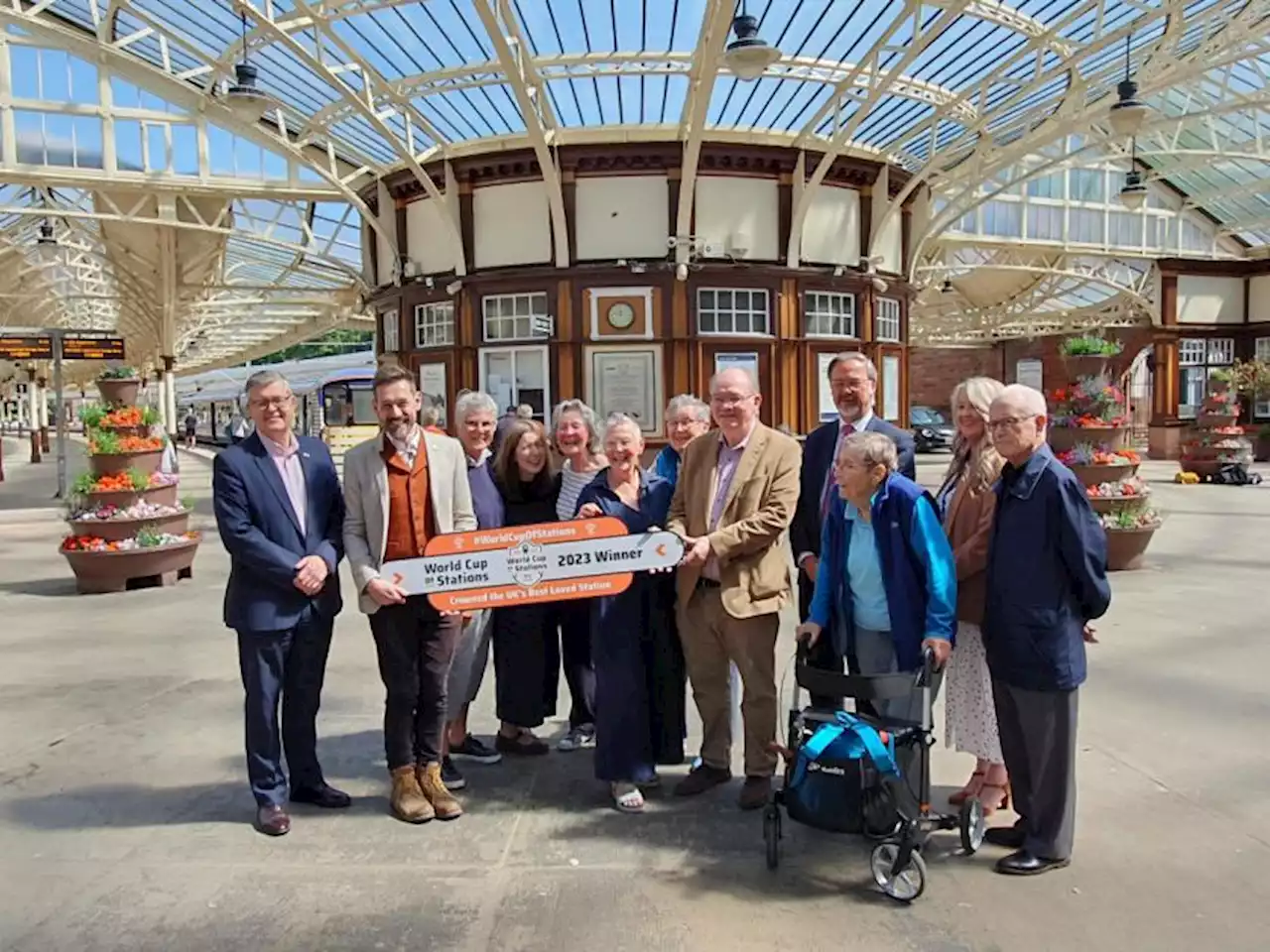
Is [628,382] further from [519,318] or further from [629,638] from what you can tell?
[629,638]

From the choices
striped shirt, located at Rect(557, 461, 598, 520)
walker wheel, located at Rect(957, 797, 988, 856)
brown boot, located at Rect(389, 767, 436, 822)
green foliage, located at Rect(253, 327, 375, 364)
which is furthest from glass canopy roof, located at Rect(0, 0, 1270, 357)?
green foliage, located at Rect(253, 327, 375, 364)

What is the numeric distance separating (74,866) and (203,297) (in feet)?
99.1

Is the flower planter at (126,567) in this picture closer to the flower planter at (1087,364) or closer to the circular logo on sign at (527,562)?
the circular logo on sign at (527,562)

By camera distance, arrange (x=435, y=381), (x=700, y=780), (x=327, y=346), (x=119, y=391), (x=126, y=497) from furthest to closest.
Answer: (x=327, y=346) → (x=435, y=381) → (x=119, y=391) → (x=126, y=497) → (x=700, y=780)

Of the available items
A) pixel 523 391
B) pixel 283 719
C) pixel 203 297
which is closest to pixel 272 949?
pixel 283 719

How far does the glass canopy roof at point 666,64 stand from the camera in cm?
1172

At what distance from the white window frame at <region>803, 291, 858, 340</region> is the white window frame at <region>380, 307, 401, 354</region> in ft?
19.5

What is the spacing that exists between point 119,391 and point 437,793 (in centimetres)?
780

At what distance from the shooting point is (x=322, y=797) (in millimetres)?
4152

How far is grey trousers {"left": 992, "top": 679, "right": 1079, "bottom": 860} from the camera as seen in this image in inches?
135

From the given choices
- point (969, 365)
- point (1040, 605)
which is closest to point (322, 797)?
point (1040, 605)

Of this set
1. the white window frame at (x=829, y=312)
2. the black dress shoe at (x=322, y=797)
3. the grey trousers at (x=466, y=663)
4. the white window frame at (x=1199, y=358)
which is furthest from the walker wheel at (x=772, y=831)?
the white window frame at (x=1199, y=358)

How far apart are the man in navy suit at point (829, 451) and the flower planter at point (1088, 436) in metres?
5.76

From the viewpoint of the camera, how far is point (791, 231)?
13.6 m
